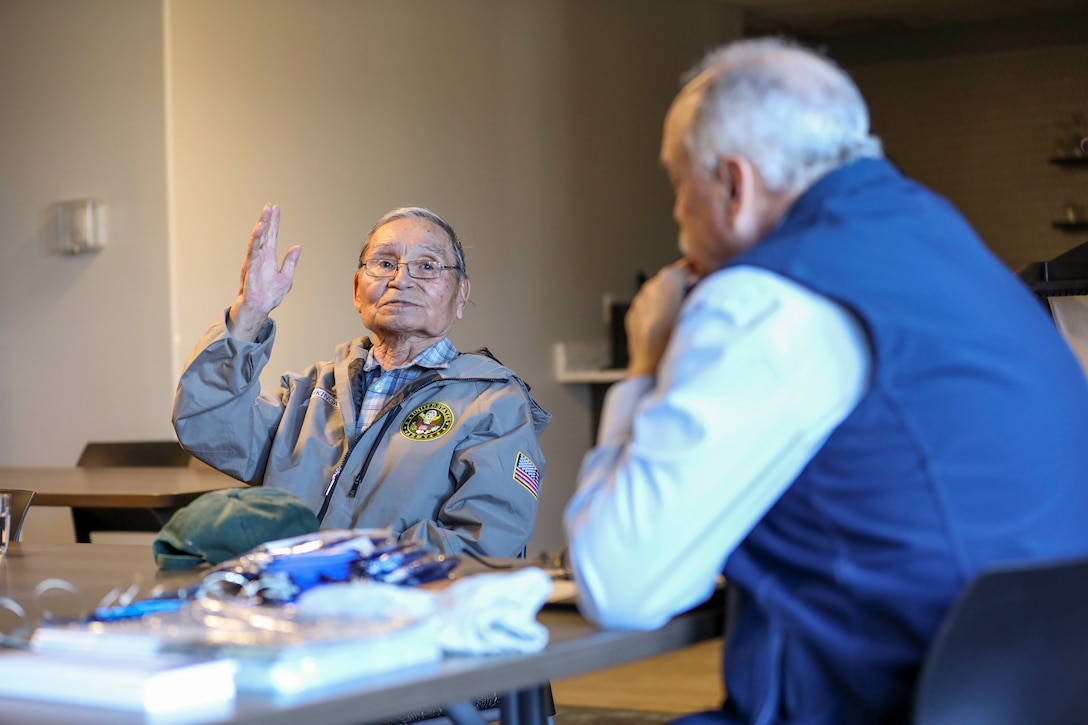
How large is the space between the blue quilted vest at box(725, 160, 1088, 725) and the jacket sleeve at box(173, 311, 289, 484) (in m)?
1.26

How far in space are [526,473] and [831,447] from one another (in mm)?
1051

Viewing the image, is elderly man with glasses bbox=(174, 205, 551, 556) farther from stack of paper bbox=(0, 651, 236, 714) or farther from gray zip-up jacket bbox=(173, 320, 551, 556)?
stack of paper bbox=(0, 651, 236, 714)

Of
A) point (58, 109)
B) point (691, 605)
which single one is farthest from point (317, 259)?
point (691, 605)

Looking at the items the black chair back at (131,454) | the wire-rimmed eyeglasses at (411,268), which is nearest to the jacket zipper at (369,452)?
the wire-rimmed eyeglasses at (411,268)

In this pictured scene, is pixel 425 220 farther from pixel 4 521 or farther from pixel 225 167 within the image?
pixel 225 167

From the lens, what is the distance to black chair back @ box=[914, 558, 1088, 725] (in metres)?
1.03

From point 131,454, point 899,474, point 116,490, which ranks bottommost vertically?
point 131,454

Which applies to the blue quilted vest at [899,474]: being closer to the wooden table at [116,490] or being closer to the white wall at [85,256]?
the wooden table at [116,490]

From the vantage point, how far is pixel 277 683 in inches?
39.2

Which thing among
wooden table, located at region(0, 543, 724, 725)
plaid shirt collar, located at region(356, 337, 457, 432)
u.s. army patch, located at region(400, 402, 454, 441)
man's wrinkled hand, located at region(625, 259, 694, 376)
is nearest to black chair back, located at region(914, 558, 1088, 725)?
wooden table, located at region(0, 543, 724, 725)

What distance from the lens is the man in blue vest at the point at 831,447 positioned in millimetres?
1179

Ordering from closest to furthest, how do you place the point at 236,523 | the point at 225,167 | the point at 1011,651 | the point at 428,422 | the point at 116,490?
the point at 1011,651 → the point at 236,523 → the point at 428,422 → the point at 116,490 → the point at 225,167

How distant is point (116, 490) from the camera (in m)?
3.07

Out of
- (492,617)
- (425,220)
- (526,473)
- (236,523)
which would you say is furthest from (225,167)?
(492,617)
